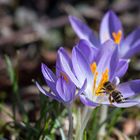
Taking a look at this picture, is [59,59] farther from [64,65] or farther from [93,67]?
[93,67]

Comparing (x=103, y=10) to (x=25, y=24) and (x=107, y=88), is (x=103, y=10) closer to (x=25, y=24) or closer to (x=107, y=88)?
(x=25, y=24)

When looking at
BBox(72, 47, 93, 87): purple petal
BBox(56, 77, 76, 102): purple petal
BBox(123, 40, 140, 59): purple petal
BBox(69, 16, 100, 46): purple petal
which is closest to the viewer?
BBox(56, 77, 76, 102): purple petal

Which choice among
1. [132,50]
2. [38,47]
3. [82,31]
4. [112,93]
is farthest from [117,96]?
[38,47]

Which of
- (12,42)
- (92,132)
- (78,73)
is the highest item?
(12,42)

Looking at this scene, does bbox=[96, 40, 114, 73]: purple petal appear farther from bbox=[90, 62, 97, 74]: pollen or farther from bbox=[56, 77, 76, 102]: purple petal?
bbox=[56, 77, 76, 102]: purple petal

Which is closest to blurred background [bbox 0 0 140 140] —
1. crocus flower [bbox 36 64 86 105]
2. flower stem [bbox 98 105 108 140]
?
flower stem [bbox 98 105 108 140]

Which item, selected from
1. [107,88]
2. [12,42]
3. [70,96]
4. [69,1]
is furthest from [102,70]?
[69,1]
